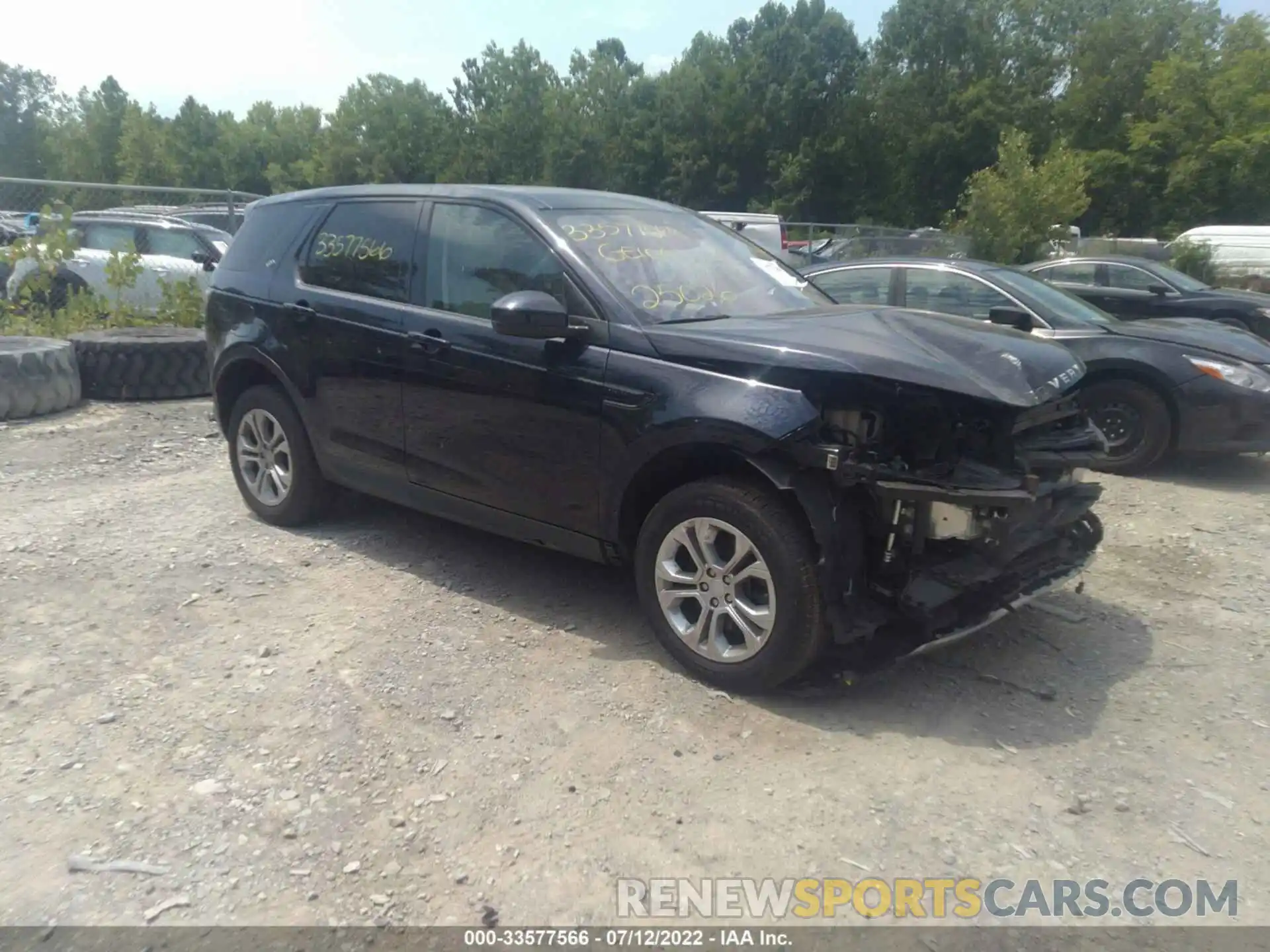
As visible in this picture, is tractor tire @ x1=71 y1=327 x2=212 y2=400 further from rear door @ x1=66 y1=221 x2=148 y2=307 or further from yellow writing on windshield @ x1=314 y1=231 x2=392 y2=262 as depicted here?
yellow writing on windshield @ x1=314 y1=231 x2=392 y2=262

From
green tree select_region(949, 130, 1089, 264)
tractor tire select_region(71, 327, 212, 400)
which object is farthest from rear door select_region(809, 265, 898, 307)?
green tree select_region(949, 130, 1089, 264)

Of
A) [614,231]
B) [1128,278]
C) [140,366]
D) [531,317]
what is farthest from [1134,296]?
[140,366]

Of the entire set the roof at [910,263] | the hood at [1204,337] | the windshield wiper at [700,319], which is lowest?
the hood at [1204,337]

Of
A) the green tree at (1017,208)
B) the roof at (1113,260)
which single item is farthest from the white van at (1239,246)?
the roof at (1113,260)

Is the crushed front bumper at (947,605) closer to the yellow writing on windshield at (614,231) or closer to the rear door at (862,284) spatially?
the yellow writing on windshield at (614,231)

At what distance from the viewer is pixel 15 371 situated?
7910 mm

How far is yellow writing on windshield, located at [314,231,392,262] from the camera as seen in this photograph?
4.98 metres

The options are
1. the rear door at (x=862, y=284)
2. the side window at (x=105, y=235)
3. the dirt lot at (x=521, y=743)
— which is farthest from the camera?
the side window at (x=105, y=235)

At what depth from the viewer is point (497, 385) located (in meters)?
4.38

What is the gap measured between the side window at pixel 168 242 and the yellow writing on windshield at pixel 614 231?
35.3 ft

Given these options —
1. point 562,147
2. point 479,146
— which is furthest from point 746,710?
point 479,146

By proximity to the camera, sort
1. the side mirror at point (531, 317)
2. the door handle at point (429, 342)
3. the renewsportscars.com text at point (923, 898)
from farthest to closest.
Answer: the door handle at point (429, 342), the side mirror at point (531, 317), the renewsportscars.com text at point (923, 898)

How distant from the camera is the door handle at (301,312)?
17.0 feet

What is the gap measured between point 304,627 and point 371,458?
3.29 feet
